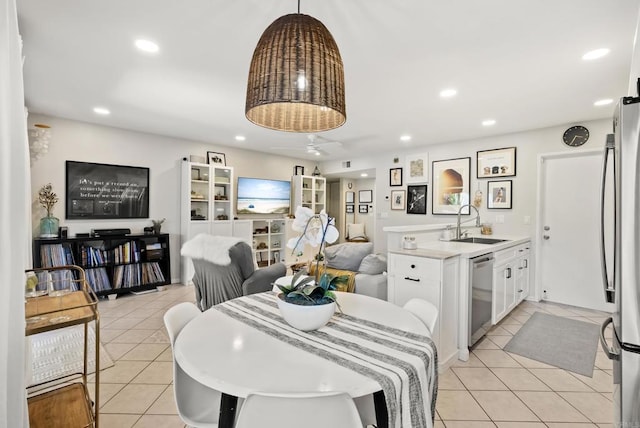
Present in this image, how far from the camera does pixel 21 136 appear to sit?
0.88 m

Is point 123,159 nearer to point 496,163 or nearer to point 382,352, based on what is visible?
point 382,352

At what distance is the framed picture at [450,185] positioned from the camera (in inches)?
193

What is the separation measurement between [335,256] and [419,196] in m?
2.88

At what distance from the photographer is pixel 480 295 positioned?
2.69m

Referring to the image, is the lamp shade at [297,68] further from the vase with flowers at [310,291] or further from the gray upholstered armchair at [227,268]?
the gray upholstered armchair at [227,268]

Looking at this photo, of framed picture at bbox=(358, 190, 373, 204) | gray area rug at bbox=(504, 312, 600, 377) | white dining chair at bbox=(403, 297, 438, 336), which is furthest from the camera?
framed picture at bbox=(358, 190, 373, 204)

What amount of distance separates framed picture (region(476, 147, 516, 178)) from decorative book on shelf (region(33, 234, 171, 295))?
5047 millimetres

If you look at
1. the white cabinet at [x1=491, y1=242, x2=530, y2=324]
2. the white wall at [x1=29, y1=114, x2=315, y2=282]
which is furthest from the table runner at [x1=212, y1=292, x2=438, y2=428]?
the white wall at [x1=29, y1=114, x2=315, y2=282]

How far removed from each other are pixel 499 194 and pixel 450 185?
77cm

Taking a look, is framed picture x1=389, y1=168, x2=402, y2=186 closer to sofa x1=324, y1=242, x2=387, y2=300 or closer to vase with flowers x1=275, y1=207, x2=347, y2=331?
sofa x1=324, y1=242, x2=387, y2=300

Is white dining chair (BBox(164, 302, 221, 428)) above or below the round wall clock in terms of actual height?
below

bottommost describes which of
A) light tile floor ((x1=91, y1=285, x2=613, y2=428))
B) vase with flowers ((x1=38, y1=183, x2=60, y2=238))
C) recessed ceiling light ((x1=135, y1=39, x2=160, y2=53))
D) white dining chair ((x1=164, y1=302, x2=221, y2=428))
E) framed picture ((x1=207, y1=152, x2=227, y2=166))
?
light tile floor ((x1=91, y1=285, x2=613, y2=428))

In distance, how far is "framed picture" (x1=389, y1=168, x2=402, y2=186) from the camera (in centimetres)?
583

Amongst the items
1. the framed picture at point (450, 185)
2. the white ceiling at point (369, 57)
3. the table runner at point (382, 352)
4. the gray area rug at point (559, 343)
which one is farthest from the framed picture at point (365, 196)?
the table runner at point (382, 352)
